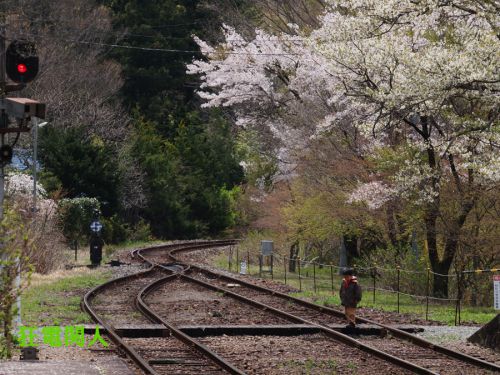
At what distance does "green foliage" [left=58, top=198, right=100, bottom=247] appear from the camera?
157 ft

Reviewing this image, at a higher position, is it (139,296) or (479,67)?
(479,67)

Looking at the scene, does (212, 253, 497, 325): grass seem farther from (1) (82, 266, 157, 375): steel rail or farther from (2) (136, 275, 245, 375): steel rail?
(1) (82, 266, 157, 375): steel rail

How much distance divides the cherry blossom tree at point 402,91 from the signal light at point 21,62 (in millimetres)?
6885

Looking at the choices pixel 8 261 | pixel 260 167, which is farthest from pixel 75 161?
pixel 8 261

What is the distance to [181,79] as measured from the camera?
7188 centimetres

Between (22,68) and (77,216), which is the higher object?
(22,68)

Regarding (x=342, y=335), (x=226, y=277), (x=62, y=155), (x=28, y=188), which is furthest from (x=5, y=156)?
(x=62, y=155)

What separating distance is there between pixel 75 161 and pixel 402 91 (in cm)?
3500

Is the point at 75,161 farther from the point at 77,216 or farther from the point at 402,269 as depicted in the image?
the point at 402,269

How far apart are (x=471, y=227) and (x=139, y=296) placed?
913cm

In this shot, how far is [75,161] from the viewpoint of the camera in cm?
5300

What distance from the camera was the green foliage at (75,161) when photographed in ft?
174

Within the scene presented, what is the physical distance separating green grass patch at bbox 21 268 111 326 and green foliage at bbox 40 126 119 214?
1755cm

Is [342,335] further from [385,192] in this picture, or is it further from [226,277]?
[226,277]
